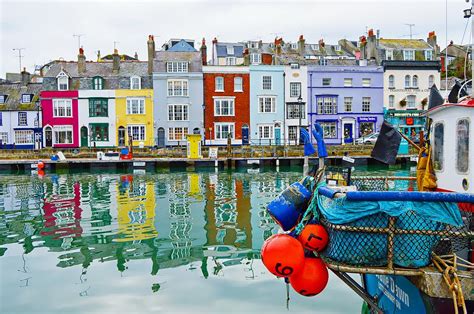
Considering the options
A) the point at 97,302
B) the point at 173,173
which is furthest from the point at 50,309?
the point at 173,173

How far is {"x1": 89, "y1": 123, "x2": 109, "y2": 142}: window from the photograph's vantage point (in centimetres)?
5912

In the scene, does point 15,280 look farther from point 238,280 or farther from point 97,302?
point 238,280

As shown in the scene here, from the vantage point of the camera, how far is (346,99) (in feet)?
201

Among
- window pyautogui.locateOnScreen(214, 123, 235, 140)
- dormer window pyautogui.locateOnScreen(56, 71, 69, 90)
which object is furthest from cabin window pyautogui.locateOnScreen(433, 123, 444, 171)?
dormer window pyautogui.locateOnScreen(56, 71, 69, 90)

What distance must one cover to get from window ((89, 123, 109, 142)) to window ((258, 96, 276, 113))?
1769cm

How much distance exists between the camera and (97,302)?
11102 millimetres

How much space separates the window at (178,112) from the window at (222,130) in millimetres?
3594

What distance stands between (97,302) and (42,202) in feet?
53.0

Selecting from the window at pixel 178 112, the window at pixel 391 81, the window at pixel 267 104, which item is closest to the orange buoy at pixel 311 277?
the window at pixel 178 112

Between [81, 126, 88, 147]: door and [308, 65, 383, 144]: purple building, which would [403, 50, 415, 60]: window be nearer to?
[308, 65, 383, 144]: purple building

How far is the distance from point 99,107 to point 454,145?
2157 inches

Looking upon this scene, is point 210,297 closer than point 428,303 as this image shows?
No

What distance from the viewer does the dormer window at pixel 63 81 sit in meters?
59.3

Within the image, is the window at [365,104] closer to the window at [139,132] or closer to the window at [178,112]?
the window at [178,112]
